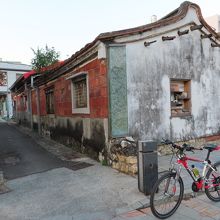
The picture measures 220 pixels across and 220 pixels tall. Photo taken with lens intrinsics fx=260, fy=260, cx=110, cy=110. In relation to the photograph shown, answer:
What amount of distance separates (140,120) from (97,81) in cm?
171

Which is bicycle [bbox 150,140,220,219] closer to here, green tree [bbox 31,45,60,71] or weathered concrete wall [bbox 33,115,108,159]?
weathered concrete wall [bbox 33,115,108,159]

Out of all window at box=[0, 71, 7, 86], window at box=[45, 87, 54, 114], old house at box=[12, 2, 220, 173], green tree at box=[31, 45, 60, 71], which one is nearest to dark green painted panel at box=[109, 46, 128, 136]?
old house at box=[12, 2, 220, 173]

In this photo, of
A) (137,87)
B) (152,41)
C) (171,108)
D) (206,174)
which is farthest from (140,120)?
(206,174)

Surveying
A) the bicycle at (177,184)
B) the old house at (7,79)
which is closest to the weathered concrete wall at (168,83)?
the bicycle at (177,184)

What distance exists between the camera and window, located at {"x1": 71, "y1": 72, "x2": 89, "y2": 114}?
8695 millimetres

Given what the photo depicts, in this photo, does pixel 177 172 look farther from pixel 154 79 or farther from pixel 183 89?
pixel 183 89

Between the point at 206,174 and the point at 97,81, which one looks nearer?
the point at 206,174

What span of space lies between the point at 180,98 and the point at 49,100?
22.8ft

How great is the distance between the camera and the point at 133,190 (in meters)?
5.24

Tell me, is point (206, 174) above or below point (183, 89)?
below

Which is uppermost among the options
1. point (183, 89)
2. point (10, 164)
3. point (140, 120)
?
point (183, 89)

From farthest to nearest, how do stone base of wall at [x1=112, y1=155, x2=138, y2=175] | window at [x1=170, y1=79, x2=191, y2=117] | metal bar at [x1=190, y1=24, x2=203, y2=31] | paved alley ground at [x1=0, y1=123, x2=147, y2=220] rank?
window at [x1=170, y1=79, x2=191, y2=117] < metal bar at [x1=190, y1=24, x2=203, y2=31] < stone base of wall at [x1=112, y1=155, x2=138, y2=175] < paved alley ground at [x1=0, y1=123, x2=147, y2=220]

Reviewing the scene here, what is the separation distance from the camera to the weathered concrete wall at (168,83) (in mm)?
7648

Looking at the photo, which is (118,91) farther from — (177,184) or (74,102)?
(177,184)
